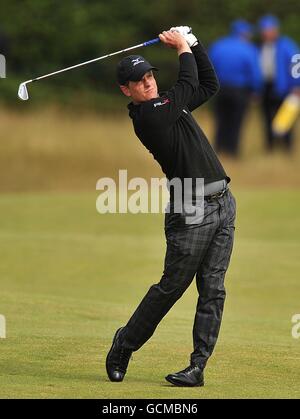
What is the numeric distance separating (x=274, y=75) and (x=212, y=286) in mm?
17010

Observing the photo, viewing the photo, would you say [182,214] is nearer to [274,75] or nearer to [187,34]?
[187,34]

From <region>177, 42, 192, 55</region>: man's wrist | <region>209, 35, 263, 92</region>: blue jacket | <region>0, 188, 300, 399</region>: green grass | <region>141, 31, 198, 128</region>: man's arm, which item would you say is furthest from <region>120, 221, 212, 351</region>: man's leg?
<region>209, 35, 263, 92</region>: blue jacket

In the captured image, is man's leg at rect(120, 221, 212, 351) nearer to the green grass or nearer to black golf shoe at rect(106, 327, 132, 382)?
black golf shoe at rect(106, 327, 132, 382)

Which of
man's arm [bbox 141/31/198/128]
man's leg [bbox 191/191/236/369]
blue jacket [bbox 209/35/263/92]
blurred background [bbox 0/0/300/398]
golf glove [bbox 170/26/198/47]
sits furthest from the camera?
blue jacket [bbox 209/35/263/92]

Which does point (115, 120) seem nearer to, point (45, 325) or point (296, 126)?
point (296, 126)

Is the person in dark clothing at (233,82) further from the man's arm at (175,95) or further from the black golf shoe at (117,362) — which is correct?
the black golf shoe at (117,362)

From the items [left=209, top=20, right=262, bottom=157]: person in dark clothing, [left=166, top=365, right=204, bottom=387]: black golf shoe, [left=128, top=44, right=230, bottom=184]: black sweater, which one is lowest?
[left=166, top=365, right=204, bottom=387]: black golf shoe

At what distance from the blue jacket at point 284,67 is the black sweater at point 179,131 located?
16079 mm

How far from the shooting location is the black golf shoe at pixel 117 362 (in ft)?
26.1

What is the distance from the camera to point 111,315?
37.4ft

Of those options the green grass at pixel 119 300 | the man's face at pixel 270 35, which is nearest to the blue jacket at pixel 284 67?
the man's face at pixel 270 35

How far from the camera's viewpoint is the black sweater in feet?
25.2

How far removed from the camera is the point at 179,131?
7754 millimetres

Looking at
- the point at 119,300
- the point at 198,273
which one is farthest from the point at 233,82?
the point at 198,273
